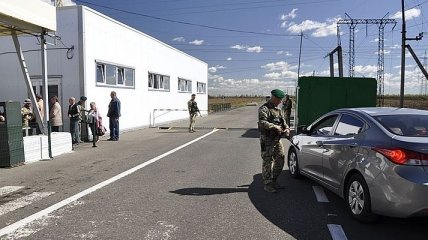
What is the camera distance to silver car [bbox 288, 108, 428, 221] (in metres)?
4.83

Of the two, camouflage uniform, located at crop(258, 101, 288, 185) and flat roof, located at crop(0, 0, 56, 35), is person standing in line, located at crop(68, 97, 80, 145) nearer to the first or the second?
flat roof, located at crop(0, 0, 56, 35)

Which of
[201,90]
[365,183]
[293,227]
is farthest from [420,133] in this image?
[201,90]

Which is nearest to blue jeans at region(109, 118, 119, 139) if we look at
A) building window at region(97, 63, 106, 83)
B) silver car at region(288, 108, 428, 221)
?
building window at region(97, 63, 106, 83)

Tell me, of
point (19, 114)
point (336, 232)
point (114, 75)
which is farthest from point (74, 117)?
point (336, 232)

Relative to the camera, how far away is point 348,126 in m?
6.37

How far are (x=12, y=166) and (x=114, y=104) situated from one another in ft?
21.9

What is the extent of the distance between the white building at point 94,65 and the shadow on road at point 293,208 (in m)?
10.9

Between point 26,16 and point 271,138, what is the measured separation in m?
7.20

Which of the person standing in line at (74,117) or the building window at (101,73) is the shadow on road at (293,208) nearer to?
the person standing in line at (74,117)

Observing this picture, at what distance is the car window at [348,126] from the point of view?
19.8ft

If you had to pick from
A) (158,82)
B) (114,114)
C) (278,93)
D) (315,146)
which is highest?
(158,82)

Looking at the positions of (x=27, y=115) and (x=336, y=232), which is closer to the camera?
(x=336, y=232)

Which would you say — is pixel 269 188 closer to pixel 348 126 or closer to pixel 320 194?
pixel 320 194

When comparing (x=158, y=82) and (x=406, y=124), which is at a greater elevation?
(x=158, y=82)
